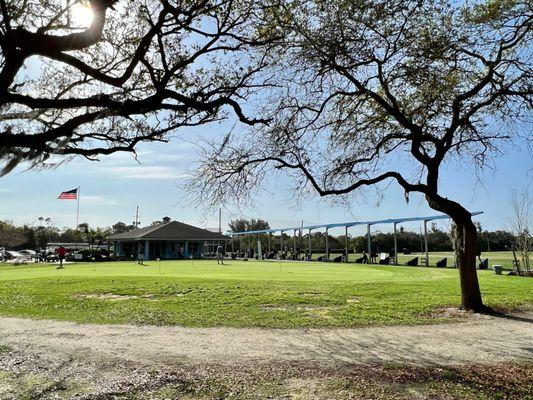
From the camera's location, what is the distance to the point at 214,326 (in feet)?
40.7

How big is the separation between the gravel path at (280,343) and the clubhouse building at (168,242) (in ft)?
161

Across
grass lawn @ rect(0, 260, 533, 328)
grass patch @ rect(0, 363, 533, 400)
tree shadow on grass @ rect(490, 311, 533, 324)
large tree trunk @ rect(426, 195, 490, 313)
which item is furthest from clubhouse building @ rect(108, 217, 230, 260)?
grass patch @ rect(0, 363, 533, 400)

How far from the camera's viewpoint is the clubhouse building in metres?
61.6

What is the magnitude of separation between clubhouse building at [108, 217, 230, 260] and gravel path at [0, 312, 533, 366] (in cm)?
4893

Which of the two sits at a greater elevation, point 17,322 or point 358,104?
point 358,104

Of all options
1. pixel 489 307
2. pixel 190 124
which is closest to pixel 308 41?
pixel 190 124

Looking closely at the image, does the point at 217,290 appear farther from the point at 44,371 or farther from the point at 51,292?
the point at 44,371

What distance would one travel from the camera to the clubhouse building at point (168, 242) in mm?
61556

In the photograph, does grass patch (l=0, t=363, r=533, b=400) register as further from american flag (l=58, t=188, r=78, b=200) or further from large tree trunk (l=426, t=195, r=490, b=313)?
american flag (l=58, t=188, r=78, b=200)

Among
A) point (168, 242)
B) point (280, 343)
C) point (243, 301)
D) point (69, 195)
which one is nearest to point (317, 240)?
point (168, 242)

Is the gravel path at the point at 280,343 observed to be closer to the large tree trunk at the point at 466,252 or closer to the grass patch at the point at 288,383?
the grass patch at the point at 288,383

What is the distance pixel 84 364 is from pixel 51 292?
12.5m

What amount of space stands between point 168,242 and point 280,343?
54587 millimetres

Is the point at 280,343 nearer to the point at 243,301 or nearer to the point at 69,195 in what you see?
the point at 243,301
